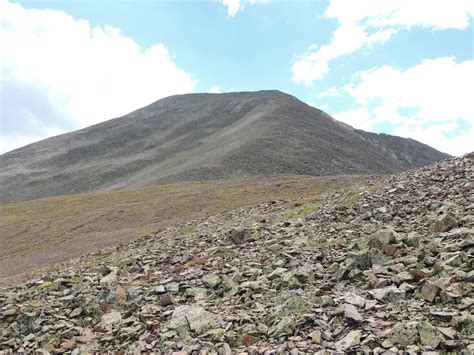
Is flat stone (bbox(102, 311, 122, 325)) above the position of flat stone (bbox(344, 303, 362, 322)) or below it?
below

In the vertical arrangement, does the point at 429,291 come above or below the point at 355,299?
above

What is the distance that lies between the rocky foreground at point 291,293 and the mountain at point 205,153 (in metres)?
81.7

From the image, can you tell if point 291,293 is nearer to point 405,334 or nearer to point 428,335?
point 405,334

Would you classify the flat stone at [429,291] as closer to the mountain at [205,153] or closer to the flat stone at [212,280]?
the flat stone at [212,280]

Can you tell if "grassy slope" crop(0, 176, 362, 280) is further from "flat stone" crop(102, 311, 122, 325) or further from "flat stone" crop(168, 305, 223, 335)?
"flat stone" crop(168, 305, 223, 335)

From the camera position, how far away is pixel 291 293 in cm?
1218

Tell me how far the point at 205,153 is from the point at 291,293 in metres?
120

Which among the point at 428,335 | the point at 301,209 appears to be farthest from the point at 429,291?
the point at 301,209

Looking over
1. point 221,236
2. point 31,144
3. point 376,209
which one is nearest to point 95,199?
point 221,236

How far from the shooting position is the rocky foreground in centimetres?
959

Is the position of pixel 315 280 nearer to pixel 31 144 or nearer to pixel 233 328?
pixel 233 328

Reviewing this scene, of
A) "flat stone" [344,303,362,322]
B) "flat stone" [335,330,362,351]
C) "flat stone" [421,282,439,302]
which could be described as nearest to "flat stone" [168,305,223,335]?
"flat stone" [344,303,362,322]

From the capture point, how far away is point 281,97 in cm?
19375

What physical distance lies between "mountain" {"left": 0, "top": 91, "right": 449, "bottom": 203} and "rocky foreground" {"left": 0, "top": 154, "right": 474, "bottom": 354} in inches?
3217
